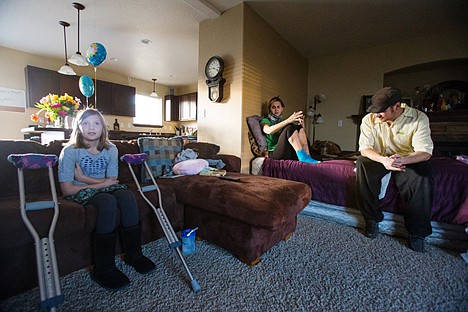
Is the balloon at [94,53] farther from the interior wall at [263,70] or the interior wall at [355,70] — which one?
the interior wall at [355,70]

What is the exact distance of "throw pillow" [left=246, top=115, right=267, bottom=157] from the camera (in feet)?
9.18

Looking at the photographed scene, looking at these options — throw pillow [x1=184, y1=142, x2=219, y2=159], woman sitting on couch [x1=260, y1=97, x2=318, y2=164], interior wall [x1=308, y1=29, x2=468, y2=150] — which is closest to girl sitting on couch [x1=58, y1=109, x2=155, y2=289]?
throw pillow [x1=184, y1=142, x2=219, y2=159]

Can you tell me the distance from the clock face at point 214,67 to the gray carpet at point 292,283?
83.5 inches

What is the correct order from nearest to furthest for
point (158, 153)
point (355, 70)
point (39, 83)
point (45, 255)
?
1. point (45, 255)
2. point (158, 153)
3. point (355, 70)
4. point (39, 83)

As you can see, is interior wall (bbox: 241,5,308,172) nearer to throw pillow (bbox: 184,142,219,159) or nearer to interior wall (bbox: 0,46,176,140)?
throw pillow (bbox: 184,142,219,159)

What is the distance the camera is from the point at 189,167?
1.92 meters

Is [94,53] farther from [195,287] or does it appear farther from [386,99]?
[386,99]

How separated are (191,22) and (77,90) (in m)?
3.36

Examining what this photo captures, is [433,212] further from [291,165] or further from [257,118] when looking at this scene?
[257,118]

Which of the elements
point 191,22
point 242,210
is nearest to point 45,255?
point 242,210

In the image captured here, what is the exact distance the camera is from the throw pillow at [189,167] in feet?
6.30

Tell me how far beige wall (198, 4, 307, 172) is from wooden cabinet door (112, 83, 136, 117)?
340 cm

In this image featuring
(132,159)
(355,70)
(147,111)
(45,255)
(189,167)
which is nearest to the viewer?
(45,255)

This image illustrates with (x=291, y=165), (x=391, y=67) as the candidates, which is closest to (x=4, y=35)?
(x=291, y=165)
